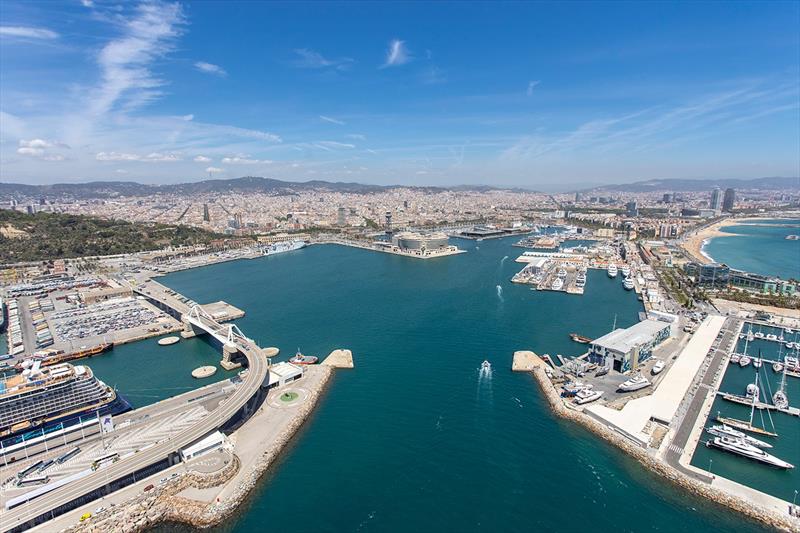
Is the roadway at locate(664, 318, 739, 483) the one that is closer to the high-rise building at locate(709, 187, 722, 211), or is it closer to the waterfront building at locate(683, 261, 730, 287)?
the waterfront building at locate(683, 261, 730, 287)

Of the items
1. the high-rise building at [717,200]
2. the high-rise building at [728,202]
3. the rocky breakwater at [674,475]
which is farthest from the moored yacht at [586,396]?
the high-rise building at [728,202]

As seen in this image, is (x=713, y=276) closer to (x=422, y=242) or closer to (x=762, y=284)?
(x=762, y=284)

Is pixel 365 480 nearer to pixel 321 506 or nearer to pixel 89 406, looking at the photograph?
pixel 321 506

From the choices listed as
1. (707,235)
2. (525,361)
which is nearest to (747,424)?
(525,361)

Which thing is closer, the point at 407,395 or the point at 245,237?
the point at 407,395

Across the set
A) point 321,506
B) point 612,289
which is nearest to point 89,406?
point 321,506

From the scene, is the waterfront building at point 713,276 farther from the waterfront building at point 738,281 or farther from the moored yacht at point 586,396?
the moored yacht at point 586,396
